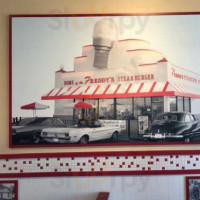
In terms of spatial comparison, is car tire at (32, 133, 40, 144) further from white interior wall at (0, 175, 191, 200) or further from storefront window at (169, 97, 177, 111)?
storefront window at (169, 97, 177, 111)

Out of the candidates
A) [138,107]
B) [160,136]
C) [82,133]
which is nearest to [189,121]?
[160,136]

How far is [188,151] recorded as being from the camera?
2105mm

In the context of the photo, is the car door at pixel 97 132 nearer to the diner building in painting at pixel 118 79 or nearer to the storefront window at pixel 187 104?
the diner building in painting at pixel 118 79

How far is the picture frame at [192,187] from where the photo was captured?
83.0 inches

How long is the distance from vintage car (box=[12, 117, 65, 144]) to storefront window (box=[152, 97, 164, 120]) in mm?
632

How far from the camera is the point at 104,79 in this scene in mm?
2133

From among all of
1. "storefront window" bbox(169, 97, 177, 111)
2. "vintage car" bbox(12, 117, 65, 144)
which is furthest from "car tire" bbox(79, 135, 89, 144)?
"storefront window" bbox(169, 97, 177, 111)

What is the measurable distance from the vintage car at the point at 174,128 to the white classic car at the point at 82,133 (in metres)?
0.25

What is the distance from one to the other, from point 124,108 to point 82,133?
13.3 inches

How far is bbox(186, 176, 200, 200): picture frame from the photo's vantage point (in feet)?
6.91

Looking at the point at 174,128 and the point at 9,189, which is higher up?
the point at 174,128

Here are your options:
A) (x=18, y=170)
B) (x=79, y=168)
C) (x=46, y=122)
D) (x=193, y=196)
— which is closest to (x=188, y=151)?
(x=193, y=196)

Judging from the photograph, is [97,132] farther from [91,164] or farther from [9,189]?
[9,189]

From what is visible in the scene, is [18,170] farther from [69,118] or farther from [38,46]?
[38,46]
